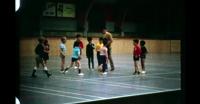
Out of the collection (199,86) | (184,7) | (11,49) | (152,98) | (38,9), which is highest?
(38,9)

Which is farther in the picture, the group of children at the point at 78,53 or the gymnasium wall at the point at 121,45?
the gymnasium wall at the point at 121,45

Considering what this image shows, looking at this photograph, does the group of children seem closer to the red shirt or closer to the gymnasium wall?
the red shirt

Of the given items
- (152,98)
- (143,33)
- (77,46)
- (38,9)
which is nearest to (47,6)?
(38,9)

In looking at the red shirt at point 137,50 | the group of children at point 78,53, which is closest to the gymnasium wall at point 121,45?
the group of children at point 78,53

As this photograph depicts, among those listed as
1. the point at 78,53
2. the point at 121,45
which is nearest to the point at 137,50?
the point at 78,53

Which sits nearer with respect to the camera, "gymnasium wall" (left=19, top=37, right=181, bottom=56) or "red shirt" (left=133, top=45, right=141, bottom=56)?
"red shirt" (left=133, top=45, right=141, bottom=56)

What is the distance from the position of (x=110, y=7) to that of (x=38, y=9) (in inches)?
338

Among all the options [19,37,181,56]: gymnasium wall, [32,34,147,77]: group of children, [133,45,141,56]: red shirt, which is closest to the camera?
[32,34,147,77]: group of children

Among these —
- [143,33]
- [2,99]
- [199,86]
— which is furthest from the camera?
[143,33]

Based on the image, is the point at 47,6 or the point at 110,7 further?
the point at 110,7

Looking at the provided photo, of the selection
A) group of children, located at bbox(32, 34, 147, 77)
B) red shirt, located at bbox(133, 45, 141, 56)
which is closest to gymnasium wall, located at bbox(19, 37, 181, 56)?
group of children, located at bbox(32, 34, 147, 77)

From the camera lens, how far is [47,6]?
108 feet

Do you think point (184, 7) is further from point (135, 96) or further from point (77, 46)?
point (77, 46)

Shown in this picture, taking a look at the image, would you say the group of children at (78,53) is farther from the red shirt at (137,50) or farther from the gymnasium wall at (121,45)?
the gymnasium wall at (121,45)
